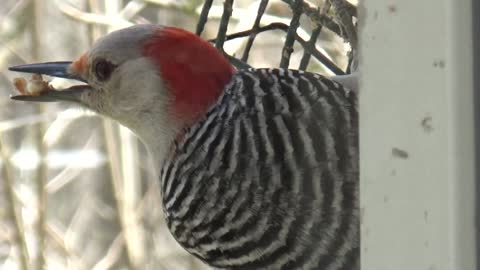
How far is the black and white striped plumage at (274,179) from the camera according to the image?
1.51 meters

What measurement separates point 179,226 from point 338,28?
0.49 m

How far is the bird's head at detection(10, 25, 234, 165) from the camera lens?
68.8 inches

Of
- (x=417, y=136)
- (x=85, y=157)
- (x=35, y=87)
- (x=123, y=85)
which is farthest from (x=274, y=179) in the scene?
(x=85, y=157)

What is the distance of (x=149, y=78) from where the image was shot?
1803 millimetres

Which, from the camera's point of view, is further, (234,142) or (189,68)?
(189,68)

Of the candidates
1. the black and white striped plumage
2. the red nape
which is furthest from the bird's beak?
the black and white striped plumage

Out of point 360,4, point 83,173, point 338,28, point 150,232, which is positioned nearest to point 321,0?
point 338,28

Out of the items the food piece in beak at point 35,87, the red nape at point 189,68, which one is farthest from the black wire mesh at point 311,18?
the food piece in beak at point 35,87

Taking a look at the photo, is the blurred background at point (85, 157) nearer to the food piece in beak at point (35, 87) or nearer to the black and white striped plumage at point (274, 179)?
the food piece in beak at point (35, 87)

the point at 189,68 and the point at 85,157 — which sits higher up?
the point at 85,157

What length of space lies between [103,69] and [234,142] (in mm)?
353

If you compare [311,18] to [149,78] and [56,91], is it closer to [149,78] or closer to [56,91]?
[149,78]

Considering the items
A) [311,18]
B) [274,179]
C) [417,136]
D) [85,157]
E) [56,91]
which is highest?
[85,157]

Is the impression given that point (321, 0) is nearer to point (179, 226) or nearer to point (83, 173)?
point (179, 226)
